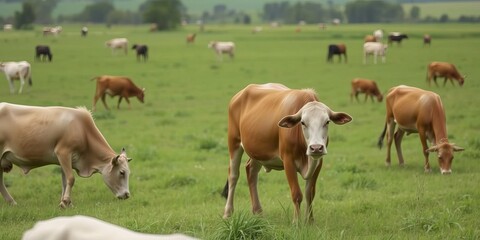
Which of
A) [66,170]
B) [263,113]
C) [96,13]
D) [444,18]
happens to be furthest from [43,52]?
[96,13]

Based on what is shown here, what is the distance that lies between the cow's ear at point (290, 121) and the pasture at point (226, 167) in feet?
3.21

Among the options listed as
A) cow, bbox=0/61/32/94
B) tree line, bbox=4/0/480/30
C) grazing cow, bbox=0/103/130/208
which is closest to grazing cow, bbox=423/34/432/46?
tree line, bbox=4/0/480/30

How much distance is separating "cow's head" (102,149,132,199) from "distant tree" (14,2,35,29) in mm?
86540

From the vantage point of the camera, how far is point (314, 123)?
25.1ft

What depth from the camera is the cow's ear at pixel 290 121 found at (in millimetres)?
7805

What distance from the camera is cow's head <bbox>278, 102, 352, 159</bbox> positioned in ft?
24.5

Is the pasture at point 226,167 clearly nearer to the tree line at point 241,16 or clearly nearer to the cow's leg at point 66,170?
the cow's leg at point 66,170

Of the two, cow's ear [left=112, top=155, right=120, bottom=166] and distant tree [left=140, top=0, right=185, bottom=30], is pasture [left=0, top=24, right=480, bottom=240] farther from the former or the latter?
distant tree [left=140, top=0, right=185, bottom=30]

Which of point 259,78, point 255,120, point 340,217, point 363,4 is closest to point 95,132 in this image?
point 255,120

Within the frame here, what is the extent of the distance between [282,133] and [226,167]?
5.83m

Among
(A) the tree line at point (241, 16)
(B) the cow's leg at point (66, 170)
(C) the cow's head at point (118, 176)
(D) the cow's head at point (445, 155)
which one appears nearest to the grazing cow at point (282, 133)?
(C) the cow's head at point (118, 176)

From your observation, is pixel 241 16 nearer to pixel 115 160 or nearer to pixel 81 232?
pixel 115 160

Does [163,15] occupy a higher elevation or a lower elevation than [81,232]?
lower

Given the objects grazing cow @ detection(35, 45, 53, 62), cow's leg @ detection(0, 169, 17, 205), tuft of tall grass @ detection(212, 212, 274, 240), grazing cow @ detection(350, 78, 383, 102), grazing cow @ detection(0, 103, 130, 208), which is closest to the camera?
tuft of tall grass @ detection(212, 212, 274, 240)
